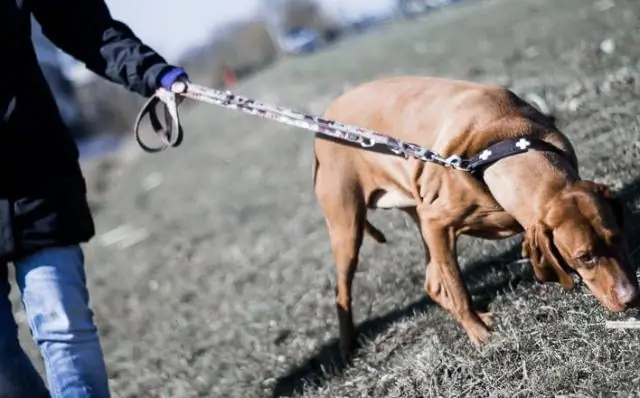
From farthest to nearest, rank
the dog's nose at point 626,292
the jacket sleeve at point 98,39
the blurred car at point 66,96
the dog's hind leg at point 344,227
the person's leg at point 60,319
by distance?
the blurred car at point 66,96 < the dog's hind leg at point 344,227 < the jacket sleeve at point 98,39 < the person's leg at point 60,319 < the dog's nose at point 626,292

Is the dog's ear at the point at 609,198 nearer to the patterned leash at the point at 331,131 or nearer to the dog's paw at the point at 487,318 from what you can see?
the patterned leash at the point at 331,131

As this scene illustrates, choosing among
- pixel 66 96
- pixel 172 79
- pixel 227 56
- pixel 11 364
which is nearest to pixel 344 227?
pixel 172 79

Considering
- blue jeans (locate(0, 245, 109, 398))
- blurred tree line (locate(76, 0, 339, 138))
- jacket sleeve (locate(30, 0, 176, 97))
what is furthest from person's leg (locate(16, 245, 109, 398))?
blurred tree line (locate(76, 0, 339, 138))

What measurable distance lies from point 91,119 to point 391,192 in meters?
44.2

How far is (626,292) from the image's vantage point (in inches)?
145

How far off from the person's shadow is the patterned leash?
2.79 feet

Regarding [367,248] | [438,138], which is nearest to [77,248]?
[438,138]

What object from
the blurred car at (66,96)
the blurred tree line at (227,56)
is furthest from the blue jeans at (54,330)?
the blurred car at (66,96)

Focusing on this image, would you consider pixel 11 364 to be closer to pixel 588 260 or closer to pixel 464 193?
pixel 464 193

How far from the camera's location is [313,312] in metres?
6.14

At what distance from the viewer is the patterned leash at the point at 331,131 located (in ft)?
13.9

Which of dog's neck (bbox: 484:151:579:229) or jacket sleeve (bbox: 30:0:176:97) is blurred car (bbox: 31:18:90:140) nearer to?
jacket sleeve (bbox: 30:0:176:97)

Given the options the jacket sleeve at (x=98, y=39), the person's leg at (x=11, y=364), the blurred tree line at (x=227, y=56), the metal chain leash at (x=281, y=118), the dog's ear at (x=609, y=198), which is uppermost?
the jacket sleeve at (x=98, y=39)

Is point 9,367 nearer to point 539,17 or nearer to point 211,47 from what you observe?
point 539,17
